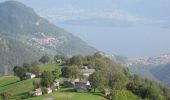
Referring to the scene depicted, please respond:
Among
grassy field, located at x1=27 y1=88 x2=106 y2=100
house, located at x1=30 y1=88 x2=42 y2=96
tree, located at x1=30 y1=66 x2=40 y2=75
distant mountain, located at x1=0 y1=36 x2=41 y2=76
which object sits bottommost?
grassy field, located at x1=27 y1=88 x2=106 y2=100

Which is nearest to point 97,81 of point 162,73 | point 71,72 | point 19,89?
point 71,72

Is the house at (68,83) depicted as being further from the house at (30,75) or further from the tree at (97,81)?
the house at (30,75)

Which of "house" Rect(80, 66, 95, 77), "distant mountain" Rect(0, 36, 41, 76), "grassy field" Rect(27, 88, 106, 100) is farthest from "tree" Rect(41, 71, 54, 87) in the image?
"distant mountain" Rect(0, 36, 41, 76)

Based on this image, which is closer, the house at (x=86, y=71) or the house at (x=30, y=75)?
the house at (x=86, y=71)

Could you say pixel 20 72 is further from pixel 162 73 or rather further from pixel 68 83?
pixel 162 73

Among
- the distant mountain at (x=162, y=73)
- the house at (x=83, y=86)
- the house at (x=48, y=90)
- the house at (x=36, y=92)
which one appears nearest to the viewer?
the house at (x=36, y=92)

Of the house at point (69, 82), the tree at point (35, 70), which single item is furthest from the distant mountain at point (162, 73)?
the house at point (69, 82)

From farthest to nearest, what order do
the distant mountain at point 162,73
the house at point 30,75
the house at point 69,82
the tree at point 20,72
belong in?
the distant mountain at point 162,73 < the tree at point 20,72 < the house at point 30,75 < the house at point 69,82

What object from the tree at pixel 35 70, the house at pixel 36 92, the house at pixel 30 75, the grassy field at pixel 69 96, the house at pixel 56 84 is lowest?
the grassy field at pixel 69 96

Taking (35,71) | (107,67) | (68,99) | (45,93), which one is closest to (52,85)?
(45,93)

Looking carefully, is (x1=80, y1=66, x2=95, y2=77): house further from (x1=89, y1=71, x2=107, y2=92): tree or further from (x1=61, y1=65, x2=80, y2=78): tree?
(x1=89, y1=71, x2=107, y2=92): tree

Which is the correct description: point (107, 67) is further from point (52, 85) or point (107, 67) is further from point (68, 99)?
point (68, 99)
